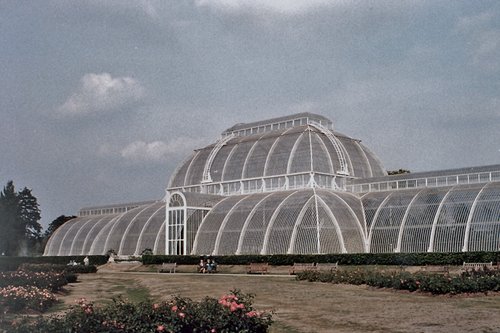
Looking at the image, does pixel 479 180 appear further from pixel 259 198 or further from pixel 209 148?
pixel 209 148

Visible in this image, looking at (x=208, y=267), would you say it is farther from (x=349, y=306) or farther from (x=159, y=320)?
(x=159, y=320)

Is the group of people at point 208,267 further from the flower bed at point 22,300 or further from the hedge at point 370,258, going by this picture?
the flower bed at point 22,300

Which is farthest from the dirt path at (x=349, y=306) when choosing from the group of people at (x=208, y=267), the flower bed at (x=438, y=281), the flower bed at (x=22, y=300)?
the group of people at (x=208, y=267)

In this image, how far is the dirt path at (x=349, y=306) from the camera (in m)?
21.3

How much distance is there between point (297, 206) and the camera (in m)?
67.0

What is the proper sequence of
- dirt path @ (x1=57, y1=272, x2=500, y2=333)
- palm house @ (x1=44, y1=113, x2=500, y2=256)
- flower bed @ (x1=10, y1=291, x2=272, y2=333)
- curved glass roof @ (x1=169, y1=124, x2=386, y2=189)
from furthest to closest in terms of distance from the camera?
curved glass roof @ (x1=169, y1=124, x2=386, y2=189) → palm house @ (x1=44, y1=113, x2=500, y2=256) → dirt path @ (x1=57, y1=272, x2=500, y2=333) → flower bed @ (x1=10, y1=291, x2=272, y2=333)

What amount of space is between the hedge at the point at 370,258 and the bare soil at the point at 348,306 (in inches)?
660

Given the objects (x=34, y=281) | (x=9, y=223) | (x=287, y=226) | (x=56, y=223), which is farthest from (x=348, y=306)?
(x=56, y=223)

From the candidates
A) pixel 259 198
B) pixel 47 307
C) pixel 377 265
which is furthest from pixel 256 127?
pixel 47 307

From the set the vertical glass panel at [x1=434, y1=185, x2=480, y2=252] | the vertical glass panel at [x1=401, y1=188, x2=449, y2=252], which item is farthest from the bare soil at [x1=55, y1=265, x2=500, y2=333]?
the vertical glass panel at [x1=401, y1=188, x2=449, y2=252]

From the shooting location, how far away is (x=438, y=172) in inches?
2852

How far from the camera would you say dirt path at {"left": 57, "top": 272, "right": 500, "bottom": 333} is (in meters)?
21.3

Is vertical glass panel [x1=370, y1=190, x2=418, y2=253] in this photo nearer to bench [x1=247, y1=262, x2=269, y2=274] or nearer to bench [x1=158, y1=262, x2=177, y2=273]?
bench [x1=247, y1=262, x2=269, y2=274]

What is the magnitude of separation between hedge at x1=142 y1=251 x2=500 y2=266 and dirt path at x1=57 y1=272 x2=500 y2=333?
16813mm
